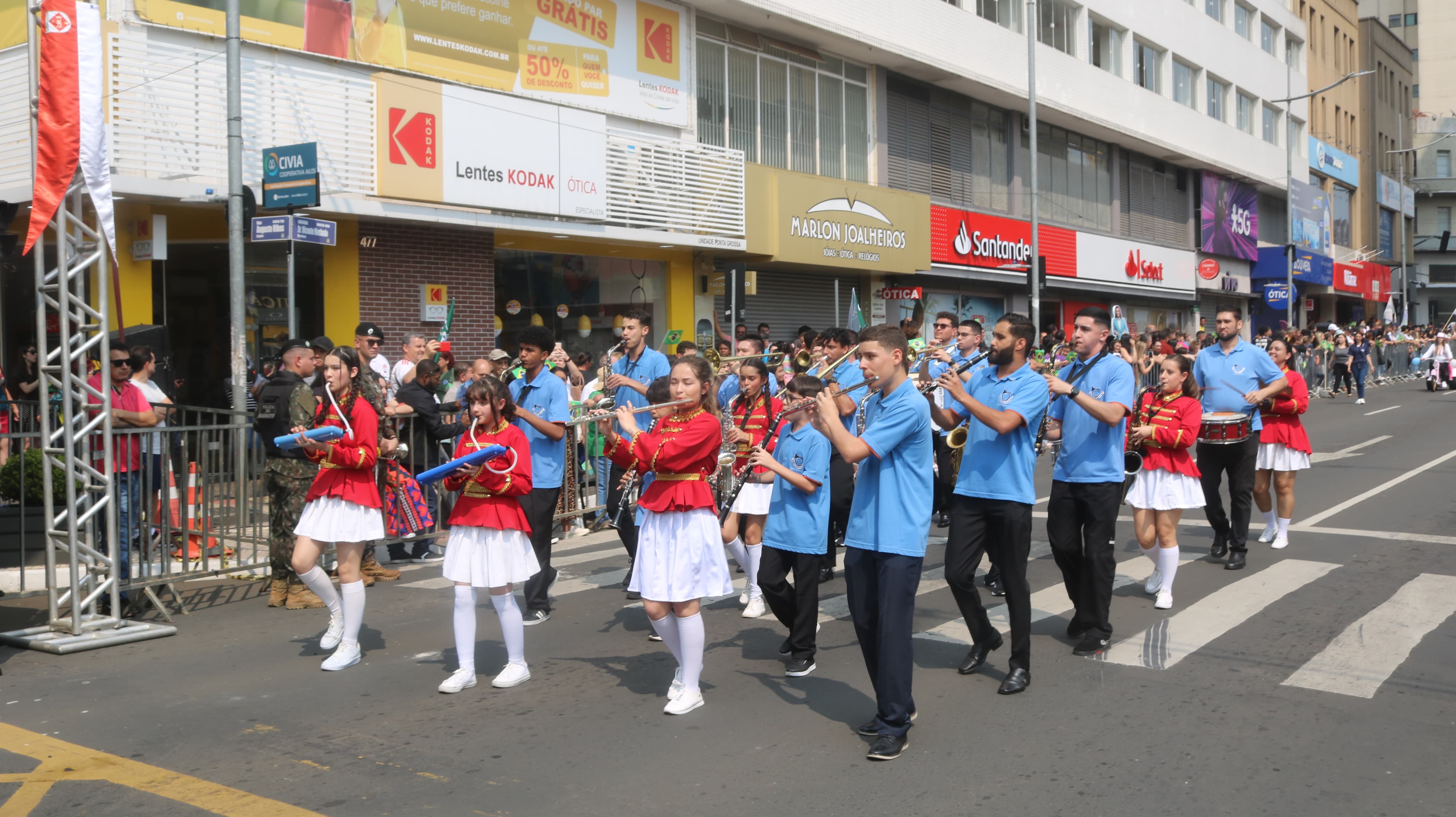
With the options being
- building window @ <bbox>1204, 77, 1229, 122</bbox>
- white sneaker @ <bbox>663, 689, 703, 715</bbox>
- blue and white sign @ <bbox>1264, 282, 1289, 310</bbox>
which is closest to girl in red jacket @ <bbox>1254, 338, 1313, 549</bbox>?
white sneaker @ <bbox>663, 689, 703, 715</bbox>

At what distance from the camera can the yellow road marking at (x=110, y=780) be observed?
468 cm

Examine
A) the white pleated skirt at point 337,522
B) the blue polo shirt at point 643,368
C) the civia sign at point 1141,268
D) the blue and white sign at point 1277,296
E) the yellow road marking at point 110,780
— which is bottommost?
the yellow road marking at point 110,780

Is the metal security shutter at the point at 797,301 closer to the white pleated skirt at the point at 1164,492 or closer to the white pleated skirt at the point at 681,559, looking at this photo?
the white pleated skirt at the point at 1164,492

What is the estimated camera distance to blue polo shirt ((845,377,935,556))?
5305 millimetres

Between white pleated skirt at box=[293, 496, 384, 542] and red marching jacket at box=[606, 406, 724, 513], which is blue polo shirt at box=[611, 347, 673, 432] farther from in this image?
red marching jacket at box=[606, 406, 724, 513]

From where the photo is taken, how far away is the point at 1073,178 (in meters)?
34.3

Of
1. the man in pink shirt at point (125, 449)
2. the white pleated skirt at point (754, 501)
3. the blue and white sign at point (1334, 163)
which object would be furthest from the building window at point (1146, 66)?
the man in pink shirt at point (125, 449)

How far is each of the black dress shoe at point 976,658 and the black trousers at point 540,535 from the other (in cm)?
284

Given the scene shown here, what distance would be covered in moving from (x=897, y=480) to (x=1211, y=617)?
3600 mm

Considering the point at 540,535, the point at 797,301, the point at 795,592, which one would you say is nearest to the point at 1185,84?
the point at 797,301

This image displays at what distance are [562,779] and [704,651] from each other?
2321 millimetres

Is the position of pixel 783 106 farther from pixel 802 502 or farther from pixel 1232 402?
pixel 802 502

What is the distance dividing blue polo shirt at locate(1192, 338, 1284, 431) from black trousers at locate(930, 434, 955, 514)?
2182 mm

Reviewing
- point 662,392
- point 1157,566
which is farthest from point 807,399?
point 1157,566
